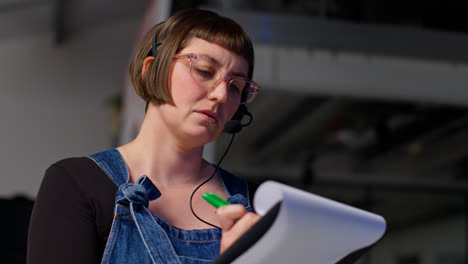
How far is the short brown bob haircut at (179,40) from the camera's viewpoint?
2.63 ft

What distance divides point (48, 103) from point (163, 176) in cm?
717

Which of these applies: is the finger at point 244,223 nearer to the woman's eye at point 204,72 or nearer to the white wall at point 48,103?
the woman's eye at point 204,72

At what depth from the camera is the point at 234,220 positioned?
0.67m

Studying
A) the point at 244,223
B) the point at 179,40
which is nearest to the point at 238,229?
the point at 244,223

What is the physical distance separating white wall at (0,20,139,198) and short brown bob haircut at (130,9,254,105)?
269 inches

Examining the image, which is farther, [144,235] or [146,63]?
[146,63]

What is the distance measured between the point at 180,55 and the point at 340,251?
0.35 m

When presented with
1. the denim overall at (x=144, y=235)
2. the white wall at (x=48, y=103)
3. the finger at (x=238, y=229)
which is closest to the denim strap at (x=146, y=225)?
the denim overall at (x=144, y=235)

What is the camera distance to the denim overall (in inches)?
29.0

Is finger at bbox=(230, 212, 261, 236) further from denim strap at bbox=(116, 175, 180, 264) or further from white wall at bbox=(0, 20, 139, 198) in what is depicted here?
white wall at bbox=(0, 20, 139, 198)

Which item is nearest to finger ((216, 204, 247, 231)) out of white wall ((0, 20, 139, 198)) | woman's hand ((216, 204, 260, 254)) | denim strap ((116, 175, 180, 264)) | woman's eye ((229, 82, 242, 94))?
woman's hand ((216, 204, 260, 254))

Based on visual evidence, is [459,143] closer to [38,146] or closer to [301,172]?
[301,172]

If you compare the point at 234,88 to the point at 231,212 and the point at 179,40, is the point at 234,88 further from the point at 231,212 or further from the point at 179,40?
the point at 231,212

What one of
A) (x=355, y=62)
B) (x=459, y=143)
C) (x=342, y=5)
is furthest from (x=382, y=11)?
(x=459, y=143)
